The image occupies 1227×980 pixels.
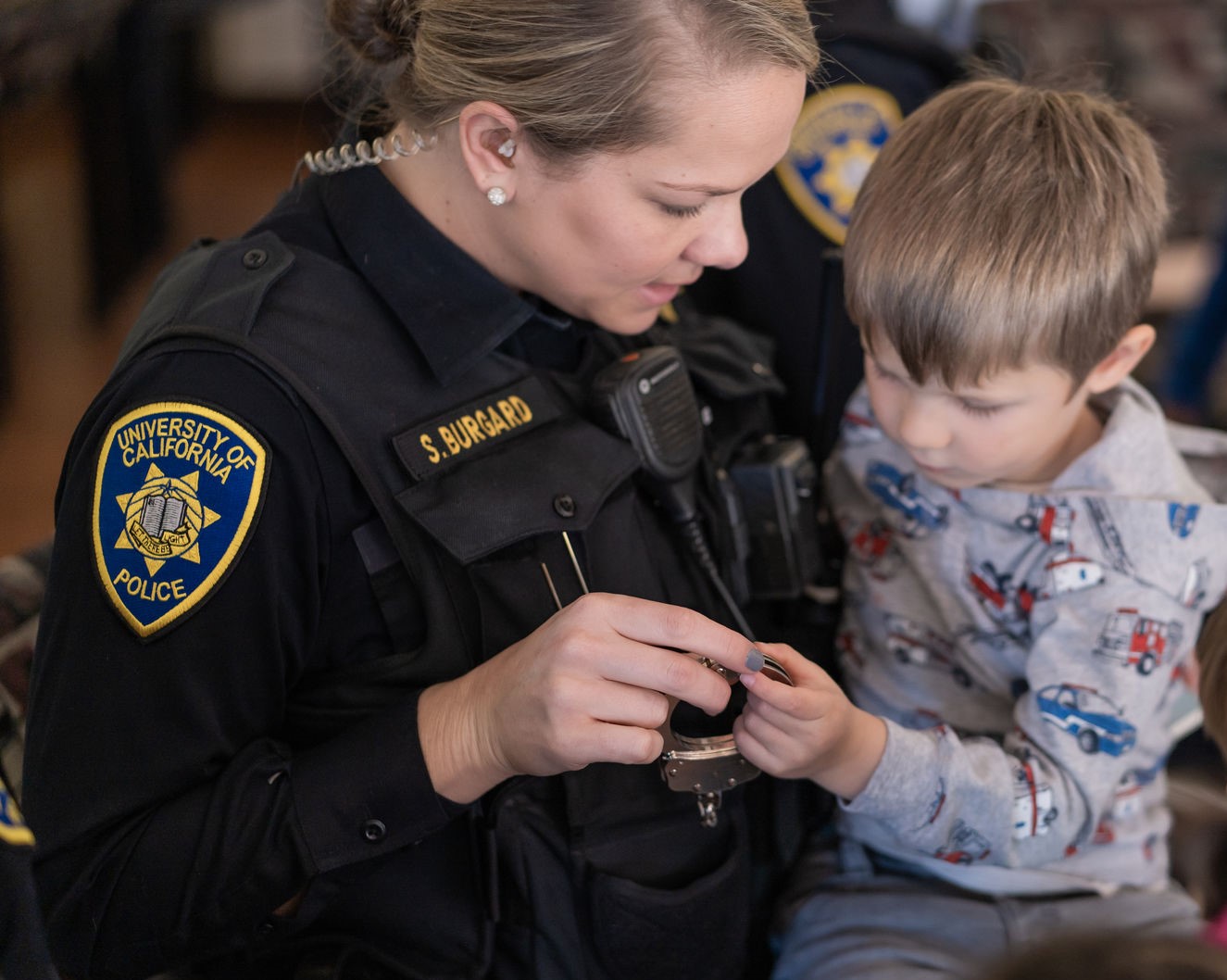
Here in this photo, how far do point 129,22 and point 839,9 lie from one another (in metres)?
3.28

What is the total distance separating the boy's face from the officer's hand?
364 mm

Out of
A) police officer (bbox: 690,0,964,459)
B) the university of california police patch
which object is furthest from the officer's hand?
police officer (bbox: 690,0,964,459)

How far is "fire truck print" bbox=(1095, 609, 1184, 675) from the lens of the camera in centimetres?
119

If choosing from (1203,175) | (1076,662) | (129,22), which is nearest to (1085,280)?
(1076,662)

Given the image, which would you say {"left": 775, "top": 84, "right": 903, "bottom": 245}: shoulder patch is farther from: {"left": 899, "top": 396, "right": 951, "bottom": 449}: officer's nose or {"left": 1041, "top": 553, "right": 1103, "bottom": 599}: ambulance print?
{"left": 1041, "top": 553, "right": 1103, "bottom": 599}: ambulance print

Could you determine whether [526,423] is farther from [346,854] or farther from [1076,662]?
[1076,662]

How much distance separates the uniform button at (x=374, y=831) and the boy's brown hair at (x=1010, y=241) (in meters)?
0.64

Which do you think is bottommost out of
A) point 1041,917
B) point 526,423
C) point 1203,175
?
point 1203,175

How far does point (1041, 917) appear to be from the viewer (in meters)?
1.28

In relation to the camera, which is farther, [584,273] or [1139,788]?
[1139,788]

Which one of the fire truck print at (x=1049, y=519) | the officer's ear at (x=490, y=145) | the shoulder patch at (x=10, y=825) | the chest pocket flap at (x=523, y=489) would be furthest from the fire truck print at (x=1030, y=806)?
the shoulder patch at (x=10, y=825)

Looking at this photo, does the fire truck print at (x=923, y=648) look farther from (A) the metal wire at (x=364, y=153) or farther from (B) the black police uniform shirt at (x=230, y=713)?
(A) the metal wire at (x=364, y=153)

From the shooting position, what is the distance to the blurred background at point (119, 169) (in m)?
3.50

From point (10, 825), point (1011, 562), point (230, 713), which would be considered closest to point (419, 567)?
point (230, 713)
